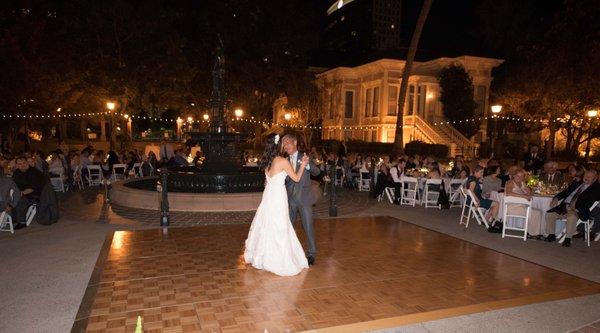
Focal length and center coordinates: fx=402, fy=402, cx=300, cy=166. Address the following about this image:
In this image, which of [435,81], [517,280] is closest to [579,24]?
[435,81]

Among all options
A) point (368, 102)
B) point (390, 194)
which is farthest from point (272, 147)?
point (368, 102)

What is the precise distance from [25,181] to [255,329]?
703cm

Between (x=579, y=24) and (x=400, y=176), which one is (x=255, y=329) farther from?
(x=579, y=24)

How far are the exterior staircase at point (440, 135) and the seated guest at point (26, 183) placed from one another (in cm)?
2389

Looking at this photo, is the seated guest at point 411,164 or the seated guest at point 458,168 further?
the seated guest at point 411,164

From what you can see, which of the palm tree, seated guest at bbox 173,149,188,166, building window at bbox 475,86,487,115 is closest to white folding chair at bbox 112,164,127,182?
seated guest at bbox 173,149,188,166

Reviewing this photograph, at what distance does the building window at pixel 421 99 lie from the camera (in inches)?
1179

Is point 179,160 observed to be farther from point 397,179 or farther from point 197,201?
point 397,179

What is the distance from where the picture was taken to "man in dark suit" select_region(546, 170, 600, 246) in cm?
782

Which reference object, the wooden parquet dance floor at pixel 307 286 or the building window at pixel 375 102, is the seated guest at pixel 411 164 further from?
the building window at pixel 375 102

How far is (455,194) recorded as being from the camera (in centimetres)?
1165

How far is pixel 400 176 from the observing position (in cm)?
1233

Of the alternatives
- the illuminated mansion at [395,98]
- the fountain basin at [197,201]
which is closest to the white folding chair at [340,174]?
the fountain basin at [197,201]

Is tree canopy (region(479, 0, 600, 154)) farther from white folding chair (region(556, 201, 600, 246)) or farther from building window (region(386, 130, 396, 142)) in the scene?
white folding chair (region(556, 201, 600, 246))
